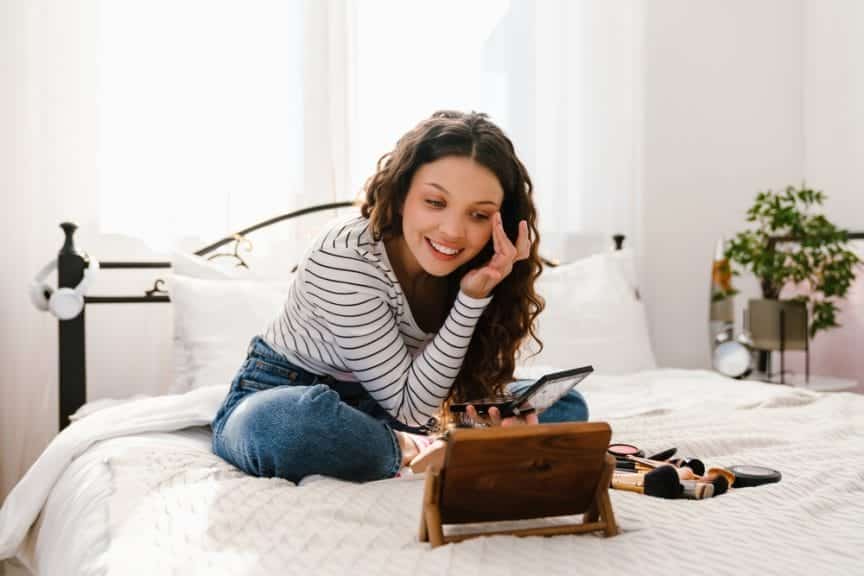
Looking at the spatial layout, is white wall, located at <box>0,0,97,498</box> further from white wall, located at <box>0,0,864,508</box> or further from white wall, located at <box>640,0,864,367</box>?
white wall, located at <box>640,0,864,367</box>

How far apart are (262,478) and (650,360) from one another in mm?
1540

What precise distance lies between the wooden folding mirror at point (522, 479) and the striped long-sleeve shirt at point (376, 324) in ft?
1.39

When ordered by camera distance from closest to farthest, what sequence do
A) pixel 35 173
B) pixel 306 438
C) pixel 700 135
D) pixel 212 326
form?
1. pixel 306 438
2. pixel 212 326
3. pixel 35 173
4. pixel 700 135

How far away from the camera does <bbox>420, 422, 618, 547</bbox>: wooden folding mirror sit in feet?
2.77

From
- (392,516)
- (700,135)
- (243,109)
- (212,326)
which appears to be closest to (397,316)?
(392,516)

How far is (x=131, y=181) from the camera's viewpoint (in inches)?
90.1

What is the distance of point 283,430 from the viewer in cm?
120

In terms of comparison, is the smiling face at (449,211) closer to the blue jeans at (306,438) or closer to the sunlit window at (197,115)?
the blue jeans at (306,438)

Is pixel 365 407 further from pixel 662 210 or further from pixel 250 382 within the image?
pixel 662 210

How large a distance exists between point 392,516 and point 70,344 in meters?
1.41

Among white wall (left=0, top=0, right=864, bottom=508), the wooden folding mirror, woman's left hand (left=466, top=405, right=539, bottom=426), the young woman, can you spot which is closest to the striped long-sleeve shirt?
the young woman

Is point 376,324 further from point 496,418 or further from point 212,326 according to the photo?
point 212,326

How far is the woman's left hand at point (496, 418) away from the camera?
47.0 inches

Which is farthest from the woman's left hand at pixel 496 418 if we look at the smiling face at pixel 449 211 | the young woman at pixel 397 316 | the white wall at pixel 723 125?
the white wall at pixel 723 125
